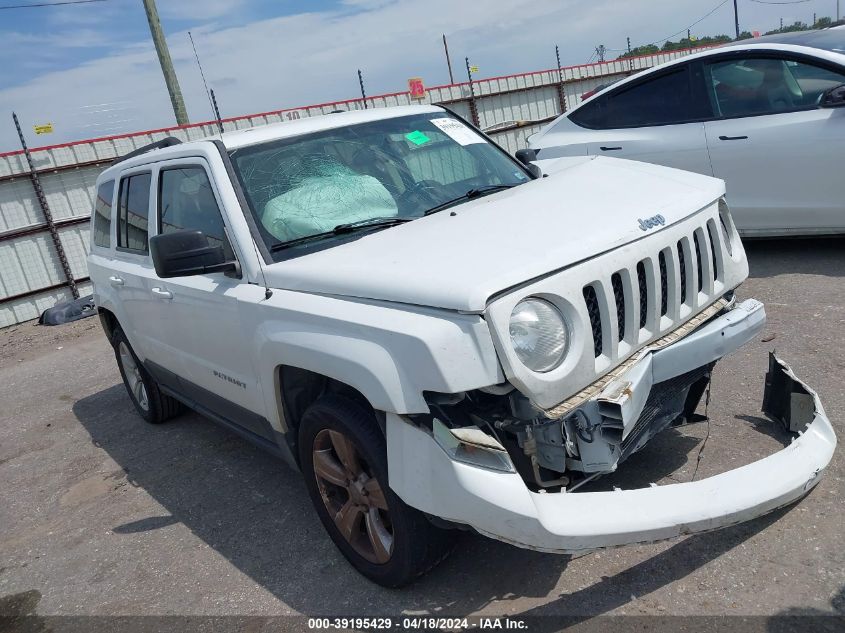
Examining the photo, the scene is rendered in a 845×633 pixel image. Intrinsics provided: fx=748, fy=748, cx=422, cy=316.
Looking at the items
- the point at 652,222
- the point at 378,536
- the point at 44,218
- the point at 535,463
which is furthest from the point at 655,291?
the point at 44,218

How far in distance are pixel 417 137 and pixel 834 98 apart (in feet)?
11.4

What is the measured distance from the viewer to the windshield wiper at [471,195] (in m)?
3.49

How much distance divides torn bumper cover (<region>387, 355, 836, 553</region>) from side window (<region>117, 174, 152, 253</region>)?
8.67 feet

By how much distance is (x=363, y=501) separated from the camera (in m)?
2.97

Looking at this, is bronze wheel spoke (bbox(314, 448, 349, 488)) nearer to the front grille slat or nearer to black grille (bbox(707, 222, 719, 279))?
the front grille slat

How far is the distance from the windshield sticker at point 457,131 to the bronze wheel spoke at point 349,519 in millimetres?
2153

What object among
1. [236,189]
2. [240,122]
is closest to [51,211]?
[240,122]

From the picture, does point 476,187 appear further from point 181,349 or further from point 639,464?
point 181,349

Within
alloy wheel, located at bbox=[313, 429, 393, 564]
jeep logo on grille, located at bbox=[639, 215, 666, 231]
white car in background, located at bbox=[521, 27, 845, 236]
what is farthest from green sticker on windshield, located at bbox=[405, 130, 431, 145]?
white car in background, located at bbox=[521, 27, 845, 236]

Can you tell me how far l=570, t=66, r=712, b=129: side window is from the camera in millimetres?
6434

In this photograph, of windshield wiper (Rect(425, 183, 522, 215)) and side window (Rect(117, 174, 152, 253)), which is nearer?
windshield wiper (Rect(425, 183, 522, 215))

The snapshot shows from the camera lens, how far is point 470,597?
9.43ft

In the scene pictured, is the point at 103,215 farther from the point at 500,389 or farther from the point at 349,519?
the point at 500,389

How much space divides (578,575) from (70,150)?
1037 cm
